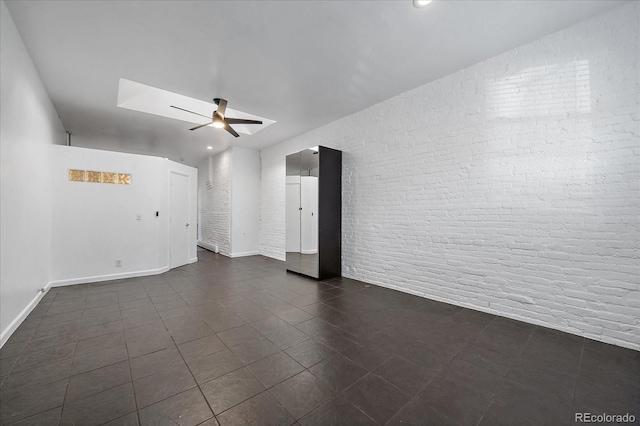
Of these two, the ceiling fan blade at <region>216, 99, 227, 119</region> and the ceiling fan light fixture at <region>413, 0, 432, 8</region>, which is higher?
the ceiling fan light fixture at <region>413, 0, 432, 8</region>

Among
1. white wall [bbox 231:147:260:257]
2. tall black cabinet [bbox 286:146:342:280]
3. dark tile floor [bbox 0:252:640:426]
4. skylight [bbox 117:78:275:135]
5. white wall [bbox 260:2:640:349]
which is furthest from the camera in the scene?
white wall [bbox 231:147:260:257]

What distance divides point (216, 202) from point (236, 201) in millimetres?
1434

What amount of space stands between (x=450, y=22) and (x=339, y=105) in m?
2.22

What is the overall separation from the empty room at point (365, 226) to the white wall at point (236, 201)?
102 inches

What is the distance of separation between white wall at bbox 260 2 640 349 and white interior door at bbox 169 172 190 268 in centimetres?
462

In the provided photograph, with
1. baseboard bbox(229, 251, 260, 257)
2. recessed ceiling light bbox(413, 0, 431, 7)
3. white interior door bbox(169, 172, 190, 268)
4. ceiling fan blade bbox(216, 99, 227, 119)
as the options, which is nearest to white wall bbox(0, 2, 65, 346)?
white interior door bbox(169, 172, 190, 268)

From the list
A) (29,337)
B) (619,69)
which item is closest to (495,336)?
(619,69)

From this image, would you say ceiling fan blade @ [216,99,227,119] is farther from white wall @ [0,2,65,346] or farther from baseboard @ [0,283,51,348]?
baseboard @ [0,283,51,348]

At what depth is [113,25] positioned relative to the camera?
259 cm

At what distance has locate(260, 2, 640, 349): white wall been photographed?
2377 millimetres

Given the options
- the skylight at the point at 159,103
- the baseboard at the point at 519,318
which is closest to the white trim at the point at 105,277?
the skylight at the point at 159,103

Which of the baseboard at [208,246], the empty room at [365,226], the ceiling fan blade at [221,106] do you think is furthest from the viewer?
the baseboard at [208,246]

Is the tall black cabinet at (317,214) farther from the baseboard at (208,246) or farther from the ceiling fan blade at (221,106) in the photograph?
the baseboard at (208,246)

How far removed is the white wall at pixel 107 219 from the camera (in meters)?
4.32
